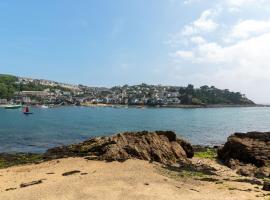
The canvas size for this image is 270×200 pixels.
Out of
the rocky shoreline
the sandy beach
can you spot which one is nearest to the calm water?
the rocky shoreline

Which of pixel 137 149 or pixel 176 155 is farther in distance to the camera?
pixel 176 155

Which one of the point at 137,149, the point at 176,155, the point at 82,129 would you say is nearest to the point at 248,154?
the point at 176,155

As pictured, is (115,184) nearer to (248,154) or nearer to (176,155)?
(176,155)

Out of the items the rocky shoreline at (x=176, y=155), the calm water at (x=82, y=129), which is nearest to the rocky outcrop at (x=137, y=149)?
the rocky shoreline at (x=176, y=155)

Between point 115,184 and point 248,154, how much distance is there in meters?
15.7

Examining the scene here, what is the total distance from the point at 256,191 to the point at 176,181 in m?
4.76

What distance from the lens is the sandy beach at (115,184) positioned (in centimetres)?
2261

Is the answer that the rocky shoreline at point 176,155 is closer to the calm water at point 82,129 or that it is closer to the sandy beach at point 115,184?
the sandy beach at point 115,184

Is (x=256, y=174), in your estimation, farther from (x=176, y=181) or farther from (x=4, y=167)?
(x=4, y=167)

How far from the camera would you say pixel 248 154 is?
120ft

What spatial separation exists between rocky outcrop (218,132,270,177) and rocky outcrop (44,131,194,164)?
11.6 ft

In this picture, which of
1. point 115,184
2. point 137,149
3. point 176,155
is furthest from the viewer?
point 176,155

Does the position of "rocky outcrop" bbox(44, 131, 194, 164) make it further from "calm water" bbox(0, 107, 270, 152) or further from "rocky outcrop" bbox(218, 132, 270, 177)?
"calm water" bbox(0, 107, 270, 152)

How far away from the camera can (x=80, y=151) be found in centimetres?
4000
